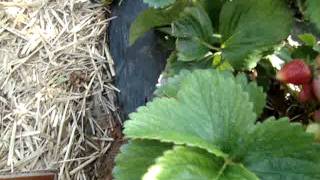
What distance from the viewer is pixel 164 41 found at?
4.37 ft

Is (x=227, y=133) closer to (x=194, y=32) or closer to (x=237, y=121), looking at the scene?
(x=237, y=121)

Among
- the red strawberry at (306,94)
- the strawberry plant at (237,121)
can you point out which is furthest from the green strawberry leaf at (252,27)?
the red strawberry at (306,94)

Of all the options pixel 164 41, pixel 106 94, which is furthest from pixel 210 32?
pixel 106 94

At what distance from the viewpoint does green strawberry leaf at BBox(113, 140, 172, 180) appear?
2.67 feet

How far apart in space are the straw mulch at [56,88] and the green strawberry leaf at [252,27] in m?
0.48

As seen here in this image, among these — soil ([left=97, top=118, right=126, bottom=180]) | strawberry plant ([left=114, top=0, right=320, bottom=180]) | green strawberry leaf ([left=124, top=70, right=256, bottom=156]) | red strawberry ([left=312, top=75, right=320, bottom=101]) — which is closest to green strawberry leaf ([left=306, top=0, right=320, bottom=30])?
strawberry plant ([left=114, top=0, right=320, bottom=180])

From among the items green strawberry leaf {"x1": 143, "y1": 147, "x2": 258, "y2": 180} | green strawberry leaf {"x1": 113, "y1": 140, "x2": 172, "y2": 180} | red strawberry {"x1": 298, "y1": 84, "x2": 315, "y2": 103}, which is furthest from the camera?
red strawberry {"x1": 298, "y1": 84, "x2": 315, "y2": 103}

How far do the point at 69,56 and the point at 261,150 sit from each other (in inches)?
34.0

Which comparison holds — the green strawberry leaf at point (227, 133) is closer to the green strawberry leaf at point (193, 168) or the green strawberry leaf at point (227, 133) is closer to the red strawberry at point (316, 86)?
the green strawberry leaf at point (193, 168)

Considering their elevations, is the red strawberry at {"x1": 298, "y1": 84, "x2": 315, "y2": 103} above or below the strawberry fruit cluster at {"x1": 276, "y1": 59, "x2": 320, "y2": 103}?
below

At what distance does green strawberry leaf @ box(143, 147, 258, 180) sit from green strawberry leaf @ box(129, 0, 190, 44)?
48 cm

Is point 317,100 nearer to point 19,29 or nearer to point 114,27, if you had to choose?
point 114,27

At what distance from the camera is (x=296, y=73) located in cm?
90

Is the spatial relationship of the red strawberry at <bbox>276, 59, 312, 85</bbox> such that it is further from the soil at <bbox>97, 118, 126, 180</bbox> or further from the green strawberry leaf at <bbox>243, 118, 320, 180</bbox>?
the soil at <bbox>97, 118, 126, 180</bbox>
